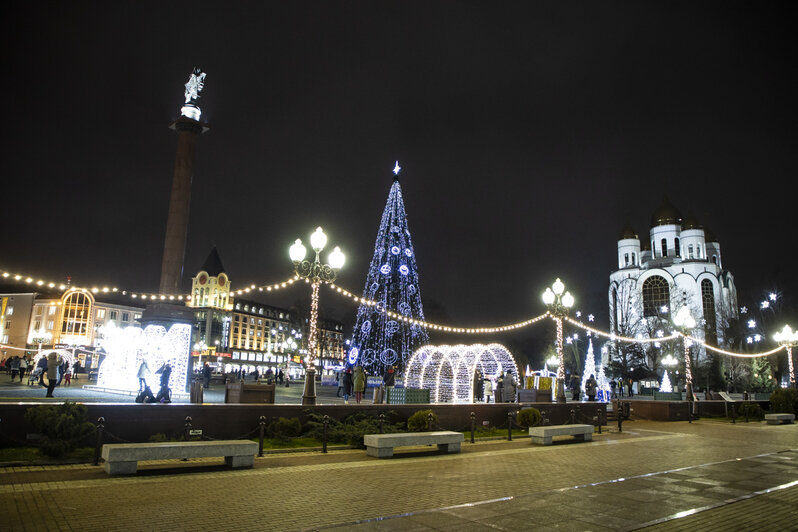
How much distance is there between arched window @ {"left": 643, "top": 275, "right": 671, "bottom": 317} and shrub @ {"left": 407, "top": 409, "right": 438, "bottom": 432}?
73627 mm

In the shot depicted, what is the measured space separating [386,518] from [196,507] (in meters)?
2.76

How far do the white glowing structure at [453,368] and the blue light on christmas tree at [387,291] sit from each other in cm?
836

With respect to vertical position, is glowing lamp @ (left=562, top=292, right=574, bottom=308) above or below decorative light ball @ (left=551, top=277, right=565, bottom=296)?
below

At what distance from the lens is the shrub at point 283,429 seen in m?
15.0

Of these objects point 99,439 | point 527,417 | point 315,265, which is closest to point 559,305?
point 527,417

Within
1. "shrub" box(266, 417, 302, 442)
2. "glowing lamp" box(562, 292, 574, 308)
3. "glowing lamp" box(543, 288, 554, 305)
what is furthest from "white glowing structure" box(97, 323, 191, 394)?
"glowing lamp" box(562, 292, 574, 308)

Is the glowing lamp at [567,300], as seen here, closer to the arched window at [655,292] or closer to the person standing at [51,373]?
the person standing at [51,373]

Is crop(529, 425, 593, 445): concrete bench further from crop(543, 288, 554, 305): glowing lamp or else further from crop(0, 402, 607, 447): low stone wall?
crop(543, 288, 554, 305): glowing lamp

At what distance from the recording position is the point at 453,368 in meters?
26.5

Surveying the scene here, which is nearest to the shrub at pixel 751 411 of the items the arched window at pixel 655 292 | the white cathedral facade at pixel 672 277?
the white cathedral facade at pixel 672 277

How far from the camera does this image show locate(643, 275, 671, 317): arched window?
83.3 meters

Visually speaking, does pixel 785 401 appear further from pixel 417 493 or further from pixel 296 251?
pixel 417 493

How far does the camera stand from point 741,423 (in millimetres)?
27562

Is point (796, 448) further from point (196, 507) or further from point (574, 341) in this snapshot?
point (574, 341)
